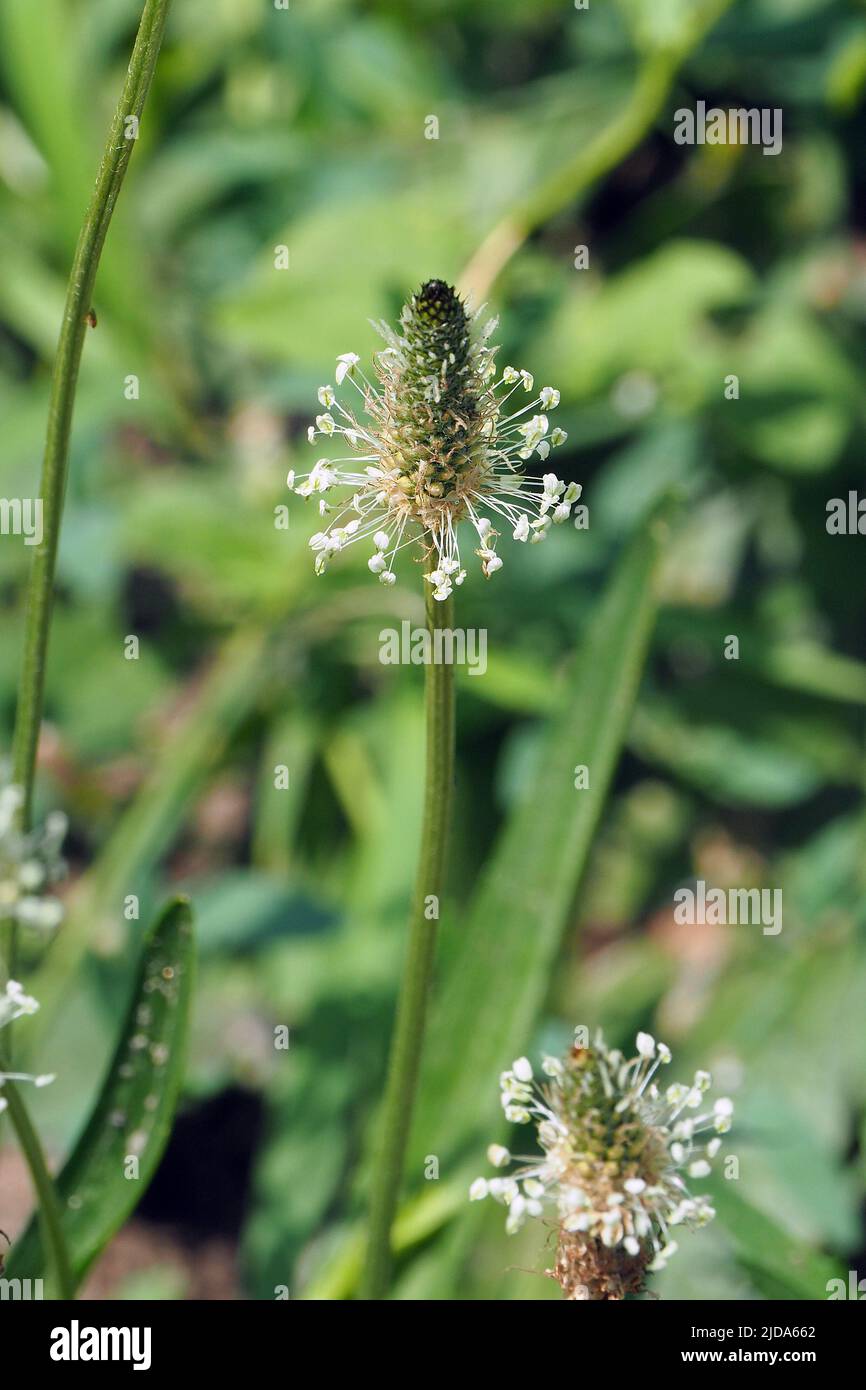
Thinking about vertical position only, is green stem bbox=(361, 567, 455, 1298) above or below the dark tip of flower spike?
below

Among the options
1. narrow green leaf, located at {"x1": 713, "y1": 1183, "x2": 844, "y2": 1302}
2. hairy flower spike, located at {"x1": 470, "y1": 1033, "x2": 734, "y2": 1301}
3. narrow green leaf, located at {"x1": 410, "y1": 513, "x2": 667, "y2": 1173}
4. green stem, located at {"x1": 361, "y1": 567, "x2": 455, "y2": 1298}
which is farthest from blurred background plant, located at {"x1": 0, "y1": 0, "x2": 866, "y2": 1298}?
hairy flower spike, located at {"x1": 470, "y1": 1033, "x2": 734, "y2": 1301}

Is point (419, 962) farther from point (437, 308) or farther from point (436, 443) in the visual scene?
point (437, 308)

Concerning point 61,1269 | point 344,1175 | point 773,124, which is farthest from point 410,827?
point 773,124

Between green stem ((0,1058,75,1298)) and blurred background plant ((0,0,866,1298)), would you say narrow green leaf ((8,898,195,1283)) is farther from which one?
blurred background plant ((0,0,866,1298))

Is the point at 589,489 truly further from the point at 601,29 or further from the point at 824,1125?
the point at 824,1125

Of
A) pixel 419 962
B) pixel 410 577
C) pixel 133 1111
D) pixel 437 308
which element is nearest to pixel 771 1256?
pixel 419 962

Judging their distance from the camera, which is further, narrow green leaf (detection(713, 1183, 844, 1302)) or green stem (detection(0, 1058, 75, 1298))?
narrow green leaf (detection(713, 1183, 844, 1302))
